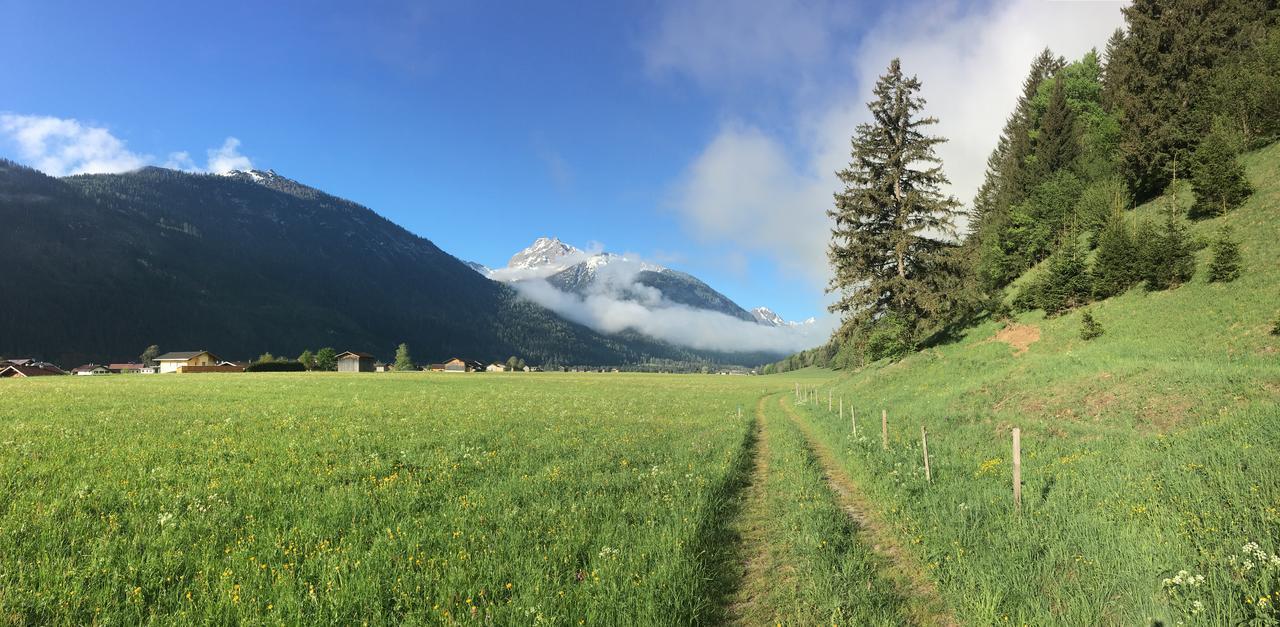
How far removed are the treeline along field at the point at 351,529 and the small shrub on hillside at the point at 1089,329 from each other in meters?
25.2

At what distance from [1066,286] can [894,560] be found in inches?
1383

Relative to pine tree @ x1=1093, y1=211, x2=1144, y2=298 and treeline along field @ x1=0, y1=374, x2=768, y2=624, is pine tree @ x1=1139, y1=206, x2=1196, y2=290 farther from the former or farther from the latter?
treeline along field @ x1=0, y1=374, x2=768, y2=624

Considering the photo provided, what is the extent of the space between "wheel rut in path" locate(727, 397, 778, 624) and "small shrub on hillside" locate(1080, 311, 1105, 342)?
2627 cm

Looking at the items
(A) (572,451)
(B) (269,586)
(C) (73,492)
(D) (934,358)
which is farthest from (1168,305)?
(C) (73,492)

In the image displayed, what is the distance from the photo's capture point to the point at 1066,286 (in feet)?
107

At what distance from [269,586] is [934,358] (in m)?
39.7

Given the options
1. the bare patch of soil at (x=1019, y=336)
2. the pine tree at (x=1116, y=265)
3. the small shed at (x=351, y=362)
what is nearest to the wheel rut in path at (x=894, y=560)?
the bare patch of soil at (x=1019, y=336)

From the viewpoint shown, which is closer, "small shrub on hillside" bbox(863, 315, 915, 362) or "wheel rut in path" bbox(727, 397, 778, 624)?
"wheel rut in path" bbox(727, 397, 778, 624)

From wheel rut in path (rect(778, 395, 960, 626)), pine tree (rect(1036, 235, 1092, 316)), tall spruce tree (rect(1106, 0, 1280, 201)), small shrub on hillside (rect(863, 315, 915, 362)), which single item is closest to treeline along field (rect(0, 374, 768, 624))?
wheel rut in path (rect(778, 395, 960, 626))

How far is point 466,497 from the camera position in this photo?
391 inches

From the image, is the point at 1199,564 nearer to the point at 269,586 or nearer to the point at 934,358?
the point at 269,586

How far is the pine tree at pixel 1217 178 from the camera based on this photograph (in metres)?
29.7

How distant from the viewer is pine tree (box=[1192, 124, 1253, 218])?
29688mm

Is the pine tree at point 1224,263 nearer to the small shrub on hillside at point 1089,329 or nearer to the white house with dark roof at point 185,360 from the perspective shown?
the small shrub on hillside at point 1089,329
